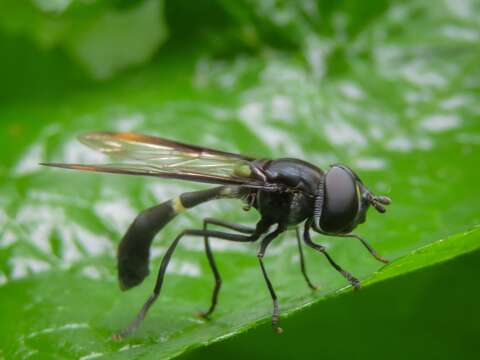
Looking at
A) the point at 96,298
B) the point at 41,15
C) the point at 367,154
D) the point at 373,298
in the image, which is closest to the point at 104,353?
the point at 96,298

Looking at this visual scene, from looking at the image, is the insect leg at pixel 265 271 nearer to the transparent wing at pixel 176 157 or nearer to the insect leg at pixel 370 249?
the transparent wing at pixel 176 157

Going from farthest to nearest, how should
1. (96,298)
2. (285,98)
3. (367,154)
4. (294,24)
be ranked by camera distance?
(294,24) < (285,98) < (367,154) < (96,298)

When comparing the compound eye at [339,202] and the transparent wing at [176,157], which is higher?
the transparent wing at [176,157]

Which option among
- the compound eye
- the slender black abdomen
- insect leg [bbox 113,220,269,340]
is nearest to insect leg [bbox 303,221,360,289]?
the compound eye

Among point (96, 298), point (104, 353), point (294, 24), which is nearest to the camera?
point (104, 353)

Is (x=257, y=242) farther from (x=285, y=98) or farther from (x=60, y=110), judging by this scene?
(x=60, y=110)

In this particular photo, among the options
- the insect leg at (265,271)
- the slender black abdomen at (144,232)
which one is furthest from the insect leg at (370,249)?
the slender black abdomen at (144,232)

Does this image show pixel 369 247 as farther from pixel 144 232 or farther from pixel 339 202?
pixel 144 232
